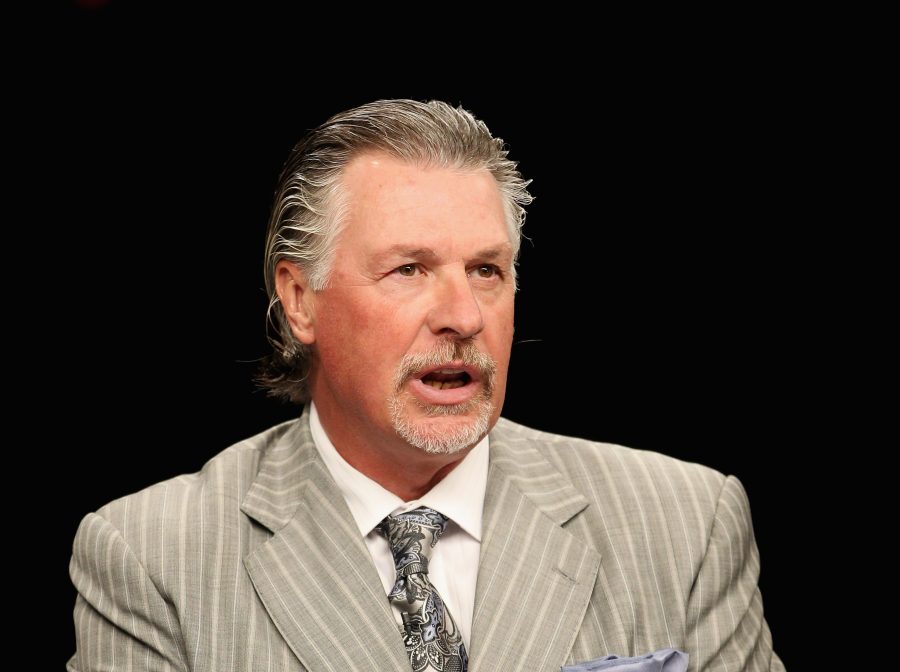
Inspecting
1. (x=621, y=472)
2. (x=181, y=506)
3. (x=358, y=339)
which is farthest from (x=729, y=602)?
(x=181, y=506)

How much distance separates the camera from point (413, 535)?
306 cm

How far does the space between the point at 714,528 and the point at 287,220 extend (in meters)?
1.26

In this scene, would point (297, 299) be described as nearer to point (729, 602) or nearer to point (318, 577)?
point (318, 577)

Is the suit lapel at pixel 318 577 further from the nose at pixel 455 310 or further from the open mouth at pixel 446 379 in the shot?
the nose at pixel 455 310

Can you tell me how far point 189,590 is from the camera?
2.96 metres

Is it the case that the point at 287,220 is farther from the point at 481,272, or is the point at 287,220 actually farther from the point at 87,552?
the point at 87,552

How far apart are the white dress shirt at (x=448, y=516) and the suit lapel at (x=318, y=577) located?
0.06 meters

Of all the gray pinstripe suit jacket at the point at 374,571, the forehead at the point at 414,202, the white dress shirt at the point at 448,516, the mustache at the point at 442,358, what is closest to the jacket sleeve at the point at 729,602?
the gray pinstripe suit jacket at the point at 374,571

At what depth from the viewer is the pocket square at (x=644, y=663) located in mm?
2828

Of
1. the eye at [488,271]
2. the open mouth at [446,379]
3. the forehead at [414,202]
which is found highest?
the forehead at [414,202]

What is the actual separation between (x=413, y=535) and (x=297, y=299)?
2.05 feet

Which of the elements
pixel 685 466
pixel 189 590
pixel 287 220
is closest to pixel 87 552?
pixel 189 590

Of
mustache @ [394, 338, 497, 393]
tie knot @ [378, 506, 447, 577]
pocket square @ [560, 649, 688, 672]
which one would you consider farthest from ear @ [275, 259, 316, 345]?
pocket square @ [560, 649, 688, 672]

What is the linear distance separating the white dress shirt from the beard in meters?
0.22
